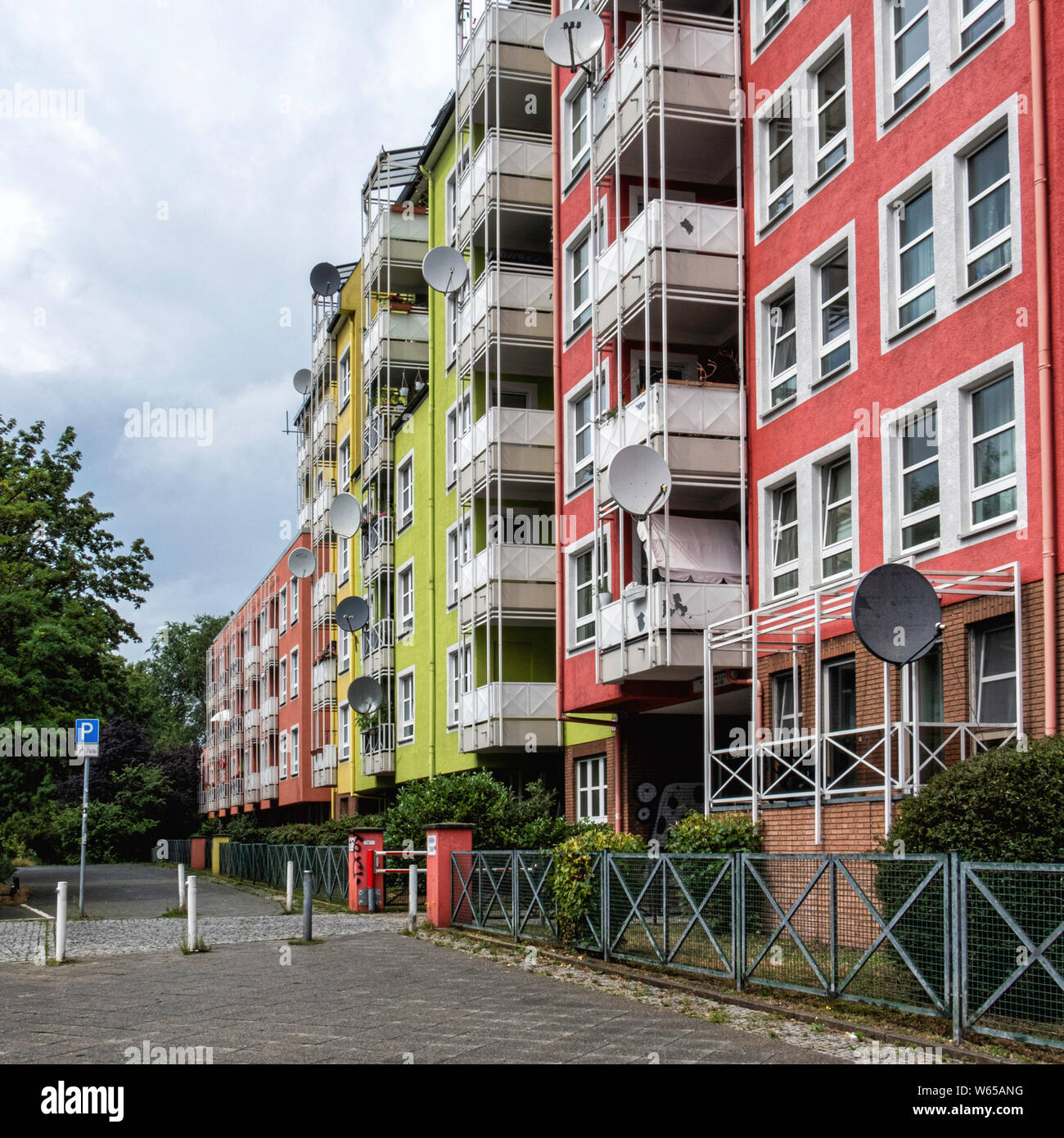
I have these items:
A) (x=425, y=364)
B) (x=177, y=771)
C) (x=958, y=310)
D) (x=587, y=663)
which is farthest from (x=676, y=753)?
(x=177, y=771)

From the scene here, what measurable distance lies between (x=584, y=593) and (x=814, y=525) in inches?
307

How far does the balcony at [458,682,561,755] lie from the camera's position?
29.1m

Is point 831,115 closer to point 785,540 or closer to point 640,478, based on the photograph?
point 640,478

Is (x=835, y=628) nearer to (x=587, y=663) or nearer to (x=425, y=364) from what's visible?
(x=587, y=663)

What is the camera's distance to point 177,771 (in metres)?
81.2

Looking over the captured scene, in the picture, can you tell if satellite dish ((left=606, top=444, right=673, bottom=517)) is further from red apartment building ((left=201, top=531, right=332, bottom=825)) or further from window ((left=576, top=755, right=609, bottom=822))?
red apartment building ((left=201, top=531, right=332, bottom=825))

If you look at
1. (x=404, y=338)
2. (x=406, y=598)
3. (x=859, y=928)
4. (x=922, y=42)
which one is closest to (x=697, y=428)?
(x=922, y=42)

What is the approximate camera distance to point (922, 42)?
17.7m

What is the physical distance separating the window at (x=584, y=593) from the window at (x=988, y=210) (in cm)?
1011

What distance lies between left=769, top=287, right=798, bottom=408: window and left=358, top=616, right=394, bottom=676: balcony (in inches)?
830

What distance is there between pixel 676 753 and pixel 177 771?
60463 mm

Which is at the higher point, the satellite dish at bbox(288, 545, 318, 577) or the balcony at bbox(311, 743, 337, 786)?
the satellite dish at bbox(288, 545, 318, 577)

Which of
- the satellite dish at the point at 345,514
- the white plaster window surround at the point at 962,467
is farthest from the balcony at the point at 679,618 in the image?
the satellite dish at the point at 345,514

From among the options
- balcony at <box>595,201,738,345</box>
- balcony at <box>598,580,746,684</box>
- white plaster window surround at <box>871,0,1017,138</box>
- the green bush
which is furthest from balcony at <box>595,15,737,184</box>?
the green bush
